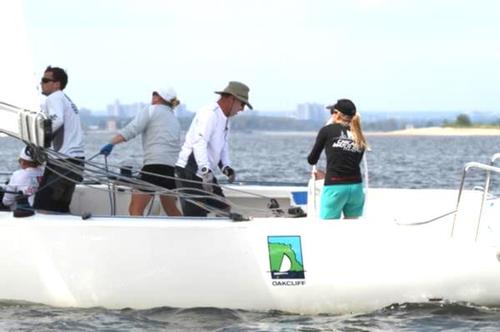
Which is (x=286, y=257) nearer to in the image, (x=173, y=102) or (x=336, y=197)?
(x=336, y=197)

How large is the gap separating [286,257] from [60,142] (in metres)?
2.08

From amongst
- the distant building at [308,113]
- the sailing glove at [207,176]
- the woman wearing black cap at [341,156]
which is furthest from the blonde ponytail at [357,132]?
the distant building at [308,113]

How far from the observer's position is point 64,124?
8.38 m

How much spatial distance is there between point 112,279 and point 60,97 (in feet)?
5.11

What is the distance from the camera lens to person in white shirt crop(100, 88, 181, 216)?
29.5 feet

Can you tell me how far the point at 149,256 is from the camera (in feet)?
25.2

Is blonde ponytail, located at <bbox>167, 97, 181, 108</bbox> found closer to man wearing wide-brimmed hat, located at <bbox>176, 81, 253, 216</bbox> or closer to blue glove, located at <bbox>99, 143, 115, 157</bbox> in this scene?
man wearing wide-brimmed hat, located at <bbox>176, 81, 253, 216</bbox>

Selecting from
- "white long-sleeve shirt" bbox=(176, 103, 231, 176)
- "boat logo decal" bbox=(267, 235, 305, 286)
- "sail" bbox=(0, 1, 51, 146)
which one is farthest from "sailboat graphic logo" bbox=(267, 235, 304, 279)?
"sail" bbox=(0, 1, 51, 146)

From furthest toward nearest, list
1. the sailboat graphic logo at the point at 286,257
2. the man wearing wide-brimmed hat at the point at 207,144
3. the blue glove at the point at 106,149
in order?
the blue glove at the point at 106,149
the man wearing wide-brimmed hat at the point at 207,144
the sailboat graphic logo at the point at 286,257

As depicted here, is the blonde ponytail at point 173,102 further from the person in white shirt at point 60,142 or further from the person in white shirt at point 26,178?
the person in white shirt at point 26,178

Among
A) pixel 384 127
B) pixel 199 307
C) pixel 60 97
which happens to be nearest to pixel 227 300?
pixel 199 307

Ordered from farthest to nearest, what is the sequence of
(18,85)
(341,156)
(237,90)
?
1. (237,90)
2. (341,156)
3. (18,85)

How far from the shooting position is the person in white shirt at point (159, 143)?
8.98 metres

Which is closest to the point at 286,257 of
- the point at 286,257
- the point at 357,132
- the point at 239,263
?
the point at 286,257
